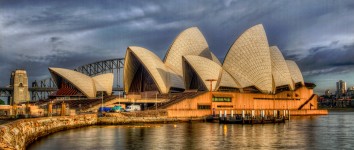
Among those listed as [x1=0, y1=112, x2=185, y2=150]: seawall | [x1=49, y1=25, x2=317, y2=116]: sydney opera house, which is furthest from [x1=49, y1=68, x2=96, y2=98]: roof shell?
[x1=0, y1=112, x2=185, y2=150]: seawall

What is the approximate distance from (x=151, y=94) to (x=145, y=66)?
306 inches

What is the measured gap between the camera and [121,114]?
237ft

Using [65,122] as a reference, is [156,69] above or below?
above

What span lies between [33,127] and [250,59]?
6575 cm

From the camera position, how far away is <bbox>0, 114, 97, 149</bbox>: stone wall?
25.7 m

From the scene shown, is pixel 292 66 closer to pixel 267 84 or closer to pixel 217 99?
pixel 267 84

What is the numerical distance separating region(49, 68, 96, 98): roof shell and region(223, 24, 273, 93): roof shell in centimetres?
3723

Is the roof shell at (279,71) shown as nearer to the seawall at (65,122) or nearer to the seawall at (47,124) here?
the seawall at (65,122)

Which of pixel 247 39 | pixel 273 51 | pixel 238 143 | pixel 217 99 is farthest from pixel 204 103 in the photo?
pixel 238 143

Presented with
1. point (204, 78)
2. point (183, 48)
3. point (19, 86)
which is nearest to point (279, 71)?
point (204, 78)

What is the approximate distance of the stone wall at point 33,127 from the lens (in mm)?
25709

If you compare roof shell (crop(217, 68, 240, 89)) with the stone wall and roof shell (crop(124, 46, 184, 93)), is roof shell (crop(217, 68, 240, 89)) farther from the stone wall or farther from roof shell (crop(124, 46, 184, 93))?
the stone wall

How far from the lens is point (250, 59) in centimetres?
9781

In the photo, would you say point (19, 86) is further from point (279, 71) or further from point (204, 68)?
point (279, 71)
